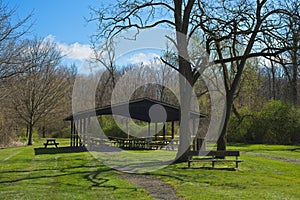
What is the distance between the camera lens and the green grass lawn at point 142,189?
8.88 m

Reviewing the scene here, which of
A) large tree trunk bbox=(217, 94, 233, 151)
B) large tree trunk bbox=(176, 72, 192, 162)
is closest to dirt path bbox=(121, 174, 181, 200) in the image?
large tree trunk bbox=(176, 72, 192, 162)

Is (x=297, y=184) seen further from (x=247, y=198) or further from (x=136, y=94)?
(x=136, y=94)

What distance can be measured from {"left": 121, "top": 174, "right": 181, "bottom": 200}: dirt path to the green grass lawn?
0.71ft

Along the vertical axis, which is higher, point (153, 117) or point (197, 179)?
point (153, 117)

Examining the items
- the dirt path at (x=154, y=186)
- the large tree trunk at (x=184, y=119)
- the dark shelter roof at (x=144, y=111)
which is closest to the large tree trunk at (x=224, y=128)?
the large tree trunk at (x=184, y=119)

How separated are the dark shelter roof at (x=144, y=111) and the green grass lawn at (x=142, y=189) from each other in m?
7.79

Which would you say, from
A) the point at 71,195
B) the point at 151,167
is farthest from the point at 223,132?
the point at 71,195

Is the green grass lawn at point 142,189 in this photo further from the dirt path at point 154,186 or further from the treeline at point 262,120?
the treeline at point 262,120

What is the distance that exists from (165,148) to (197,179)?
46.3 feet

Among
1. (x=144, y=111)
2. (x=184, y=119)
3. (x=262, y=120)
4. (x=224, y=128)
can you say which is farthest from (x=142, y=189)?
(x=262, y=120)

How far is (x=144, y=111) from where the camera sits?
25.3m

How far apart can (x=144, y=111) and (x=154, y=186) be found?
15.1 m

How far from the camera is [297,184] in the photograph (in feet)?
36.9

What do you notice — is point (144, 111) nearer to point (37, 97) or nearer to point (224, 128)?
point (224, 128)
